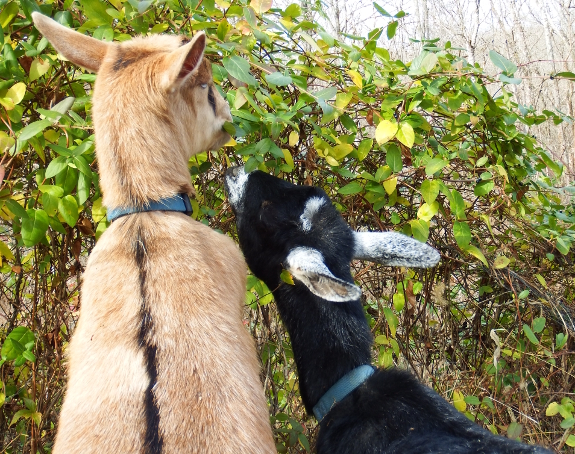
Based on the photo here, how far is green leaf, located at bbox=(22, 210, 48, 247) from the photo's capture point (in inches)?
88.8

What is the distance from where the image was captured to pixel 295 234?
2754 mm

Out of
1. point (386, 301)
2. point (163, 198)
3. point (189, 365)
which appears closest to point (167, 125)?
point (163, 198)

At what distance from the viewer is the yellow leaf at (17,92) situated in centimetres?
226

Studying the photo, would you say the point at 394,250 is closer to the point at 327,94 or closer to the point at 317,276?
the point at 317,276

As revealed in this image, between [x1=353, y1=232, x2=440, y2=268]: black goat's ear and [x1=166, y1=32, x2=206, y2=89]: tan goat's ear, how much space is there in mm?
1231

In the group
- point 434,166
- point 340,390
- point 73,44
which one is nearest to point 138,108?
point 73,44

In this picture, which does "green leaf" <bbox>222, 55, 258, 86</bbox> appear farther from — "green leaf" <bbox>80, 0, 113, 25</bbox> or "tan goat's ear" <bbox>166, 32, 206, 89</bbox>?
"green leaf" <bbox>80, 0, 113, 25</bbox>

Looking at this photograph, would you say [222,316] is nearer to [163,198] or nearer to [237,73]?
[163,198]

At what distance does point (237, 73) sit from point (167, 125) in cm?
45

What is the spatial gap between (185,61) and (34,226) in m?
1.00

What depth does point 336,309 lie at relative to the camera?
2641 millimetres

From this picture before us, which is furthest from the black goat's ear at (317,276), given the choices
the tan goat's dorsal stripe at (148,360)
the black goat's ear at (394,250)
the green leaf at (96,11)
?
the green leaf at (96,11)

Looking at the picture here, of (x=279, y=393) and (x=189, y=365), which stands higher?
(x=189, y=365)

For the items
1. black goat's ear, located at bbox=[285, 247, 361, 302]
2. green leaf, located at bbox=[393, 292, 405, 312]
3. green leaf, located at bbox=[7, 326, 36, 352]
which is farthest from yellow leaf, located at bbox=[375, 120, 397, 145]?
green leaf, located at bbox=[7, 326, 36, 352]
